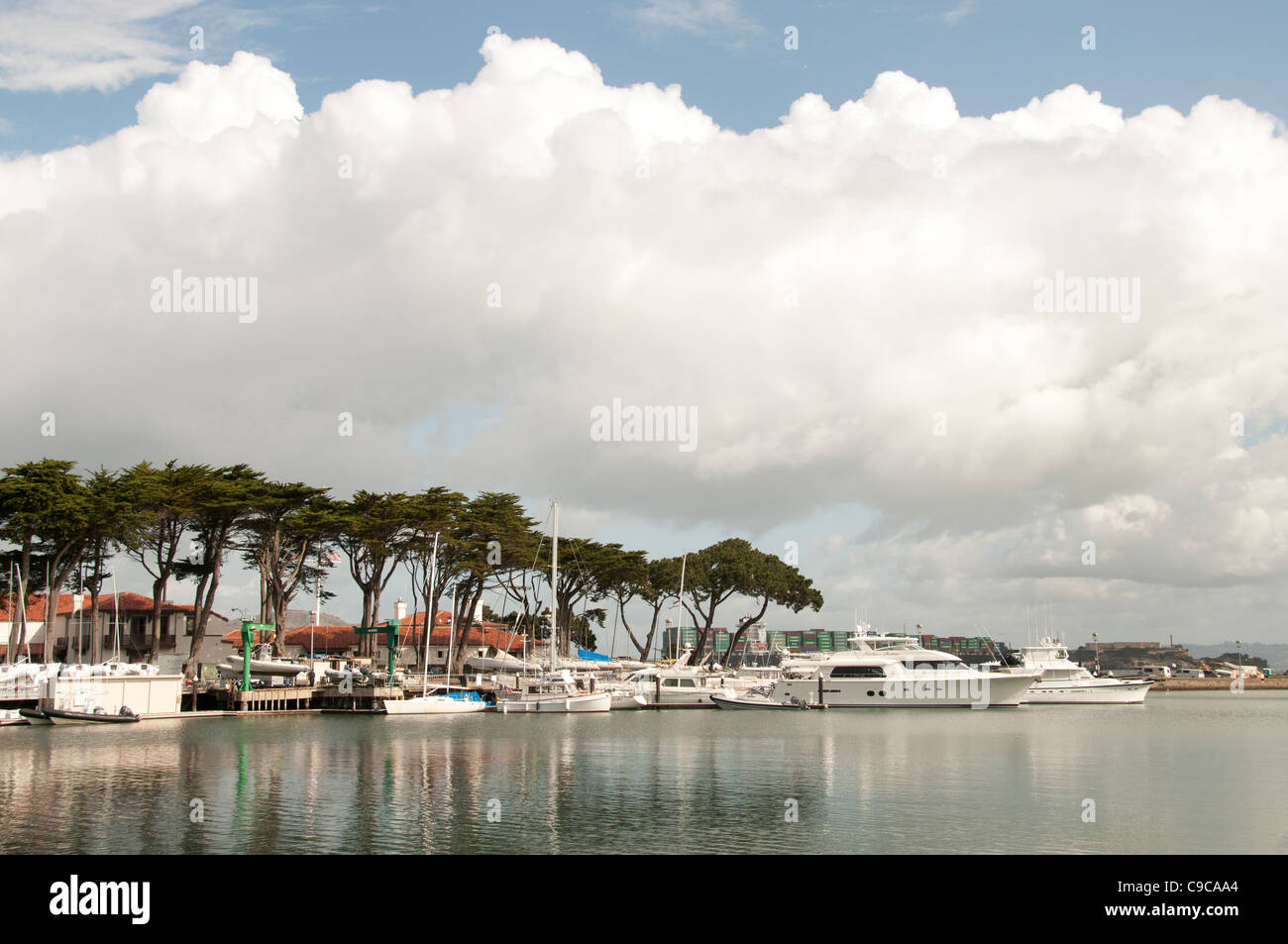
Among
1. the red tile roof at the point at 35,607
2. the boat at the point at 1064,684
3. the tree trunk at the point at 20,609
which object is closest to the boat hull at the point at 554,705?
the tree trunk at the point at 20,609

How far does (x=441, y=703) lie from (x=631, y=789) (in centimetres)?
4289

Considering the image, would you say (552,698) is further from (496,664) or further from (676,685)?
(496,664)

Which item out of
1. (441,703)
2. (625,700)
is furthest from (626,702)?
(441,703)

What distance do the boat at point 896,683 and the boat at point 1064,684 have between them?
7202 millimetres

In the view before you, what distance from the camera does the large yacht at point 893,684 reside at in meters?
84.7

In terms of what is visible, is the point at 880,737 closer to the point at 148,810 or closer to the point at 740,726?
the point at 740,726

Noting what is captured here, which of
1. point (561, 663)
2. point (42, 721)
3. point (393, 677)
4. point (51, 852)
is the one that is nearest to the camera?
point (51, 852)

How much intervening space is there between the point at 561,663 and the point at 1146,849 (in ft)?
242

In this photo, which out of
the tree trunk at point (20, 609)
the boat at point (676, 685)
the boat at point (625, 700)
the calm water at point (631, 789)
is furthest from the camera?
the boat at point (676, 685)

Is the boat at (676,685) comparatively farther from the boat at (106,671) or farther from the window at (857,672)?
the boat at (106,671)

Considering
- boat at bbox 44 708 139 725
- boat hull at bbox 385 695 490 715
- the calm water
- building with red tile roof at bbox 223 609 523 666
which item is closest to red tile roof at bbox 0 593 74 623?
building with red tile roof at bbox 223 609 523 666

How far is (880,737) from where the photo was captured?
5738 centimetres
